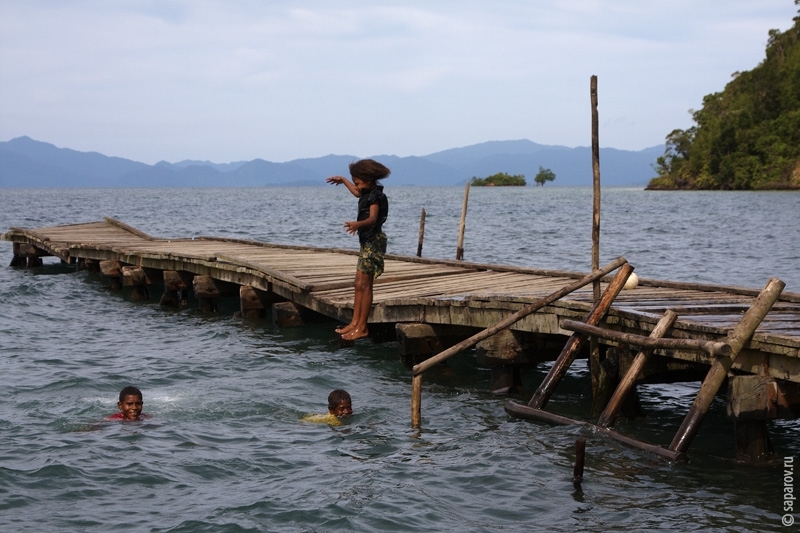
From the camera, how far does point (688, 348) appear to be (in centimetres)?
798

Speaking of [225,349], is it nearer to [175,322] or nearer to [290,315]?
[290,315]

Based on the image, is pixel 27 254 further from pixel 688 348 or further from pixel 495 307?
pixel 688 348

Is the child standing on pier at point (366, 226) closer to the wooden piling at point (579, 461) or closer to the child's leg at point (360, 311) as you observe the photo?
the child's leg at point (360, 311)

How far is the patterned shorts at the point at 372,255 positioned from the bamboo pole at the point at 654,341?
8.47ft

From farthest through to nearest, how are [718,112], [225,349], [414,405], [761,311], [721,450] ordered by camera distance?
[718,112] < [225,349] < [414,405] < [721,450] < [761,311]

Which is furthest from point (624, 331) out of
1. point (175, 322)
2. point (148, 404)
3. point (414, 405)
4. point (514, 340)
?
point (175, 322)

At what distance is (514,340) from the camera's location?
10609 millimetres

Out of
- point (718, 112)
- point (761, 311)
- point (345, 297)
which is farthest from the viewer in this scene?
point (718, 112)

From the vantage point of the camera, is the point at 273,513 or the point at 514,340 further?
the point at 514,340

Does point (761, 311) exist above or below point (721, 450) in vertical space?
above

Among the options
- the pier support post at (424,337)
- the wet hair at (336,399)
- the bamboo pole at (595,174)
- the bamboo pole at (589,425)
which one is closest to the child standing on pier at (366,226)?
the pier support post at (424,337)

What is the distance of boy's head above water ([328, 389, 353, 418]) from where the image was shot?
10.1m

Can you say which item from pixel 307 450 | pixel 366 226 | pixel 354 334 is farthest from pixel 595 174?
pixel 307 450

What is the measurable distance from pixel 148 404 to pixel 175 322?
21.1 feet
